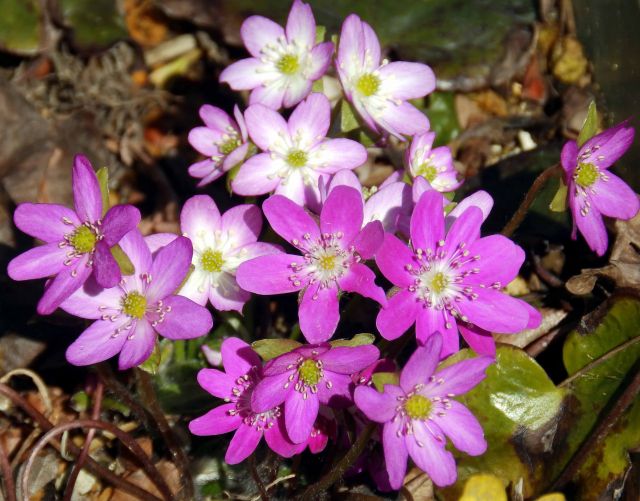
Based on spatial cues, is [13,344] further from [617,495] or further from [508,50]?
[508,50]

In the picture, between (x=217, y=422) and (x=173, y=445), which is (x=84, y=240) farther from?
(x=173, y=445)

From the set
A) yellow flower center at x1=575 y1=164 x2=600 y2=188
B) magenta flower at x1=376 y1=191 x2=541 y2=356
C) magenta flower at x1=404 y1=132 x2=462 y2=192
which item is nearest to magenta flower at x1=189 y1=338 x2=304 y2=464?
magenta flower at x1=376 y1=191 x2=541 y2=356

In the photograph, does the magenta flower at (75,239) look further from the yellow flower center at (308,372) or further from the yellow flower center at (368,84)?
the yellow flower center at (368,84)

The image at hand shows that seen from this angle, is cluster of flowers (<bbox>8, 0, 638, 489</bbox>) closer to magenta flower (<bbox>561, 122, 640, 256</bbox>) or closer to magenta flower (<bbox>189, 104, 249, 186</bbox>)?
magenta flower (<bbox>561, 122, 640, 256</bbox>)

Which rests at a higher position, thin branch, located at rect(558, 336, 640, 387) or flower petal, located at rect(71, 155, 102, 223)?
flower petal, located at rect(71, 155, 102, 223)

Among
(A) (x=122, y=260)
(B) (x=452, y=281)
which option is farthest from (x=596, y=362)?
(A) (x=122, y=260)

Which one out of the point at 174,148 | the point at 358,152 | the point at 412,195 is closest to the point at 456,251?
the point at 412,195
